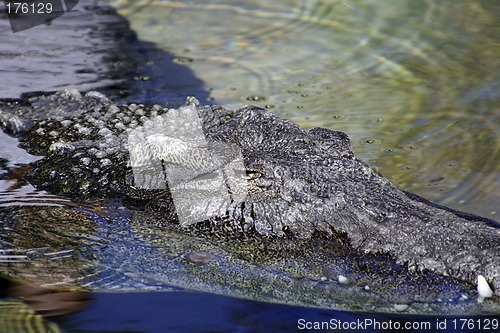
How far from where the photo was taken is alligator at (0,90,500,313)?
3510 millimetres

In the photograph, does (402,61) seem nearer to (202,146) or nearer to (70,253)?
(202,146)

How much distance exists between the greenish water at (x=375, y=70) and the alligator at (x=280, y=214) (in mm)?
1210

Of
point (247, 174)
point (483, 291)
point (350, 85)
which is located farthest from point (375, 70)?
point (483, 291)

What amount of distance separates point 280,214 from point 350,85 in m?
3.09

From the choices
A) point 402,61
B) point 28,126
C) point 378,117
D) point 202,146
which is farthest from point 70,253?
point 402,61

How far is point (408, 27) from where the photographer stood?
25.2 ft

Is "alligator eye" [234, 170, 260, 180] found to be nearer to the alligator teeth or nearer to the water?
the water

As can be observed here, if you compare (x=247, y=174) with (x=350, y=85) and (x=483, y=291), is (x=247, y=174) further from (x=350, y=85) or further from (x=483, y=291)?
(x=350, y=85)

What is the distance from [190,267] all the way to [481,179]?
95.6 inches

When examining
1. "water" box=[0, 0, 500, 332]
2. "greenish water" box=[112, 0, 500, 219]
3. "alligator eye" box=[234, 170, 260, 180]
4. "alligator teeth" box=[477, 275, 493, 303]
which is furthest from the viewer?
"greenish water" box=[112, 0, 500, 219]

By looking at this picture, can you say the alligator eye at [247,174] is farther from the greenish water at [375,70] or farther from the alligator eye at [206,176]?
the greenish water at [375,70]

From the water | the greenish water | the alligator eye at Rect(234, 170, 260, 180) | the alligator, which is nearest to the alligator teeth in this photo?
the alligator

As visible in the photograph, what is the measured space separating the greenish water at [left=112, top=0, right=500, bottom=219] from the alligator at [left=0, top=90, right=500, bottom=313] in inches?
47.6

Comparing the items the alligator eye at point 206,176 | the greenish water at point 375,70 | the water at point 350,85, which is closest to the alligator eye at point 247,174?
the alligator eye at point 206,176
